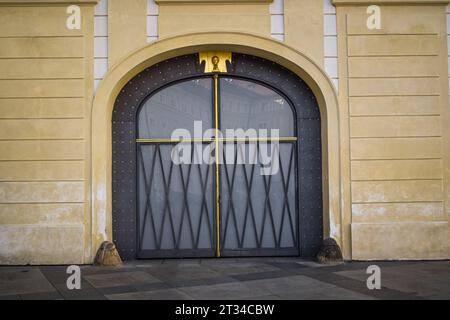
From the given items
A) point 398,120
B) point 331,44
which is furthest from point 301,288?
point 331,44

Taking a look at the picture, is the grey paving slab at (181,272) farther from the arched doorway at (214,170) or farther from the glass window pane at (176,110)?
the glass window pane at (176,110)

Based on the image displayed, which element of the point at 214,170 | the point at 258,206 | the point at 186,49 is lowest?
the point at 258,206

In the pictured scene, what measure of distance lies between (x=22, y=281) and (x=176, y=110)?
3.68 m

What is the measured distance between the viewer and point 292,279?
23.0ft

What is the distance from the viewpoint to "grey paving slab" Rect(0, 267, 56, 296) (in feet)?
21.4

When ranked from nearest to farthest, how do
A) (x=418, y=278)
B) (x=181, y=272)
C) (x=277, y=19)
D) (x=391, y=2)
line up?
(x=418, y=278) < (x=181, y=272) < (x=391, y=2) < (x=277, y=19)

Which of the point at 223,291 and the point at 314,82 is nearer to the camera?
the point at 223,291

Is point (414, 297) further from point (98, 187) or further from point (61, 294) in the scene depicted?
point (98, 187)

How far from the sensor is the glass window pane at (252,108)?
29.5ft

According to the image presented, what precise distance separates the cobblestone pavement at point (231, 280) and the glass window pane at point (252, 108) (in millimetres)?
2298

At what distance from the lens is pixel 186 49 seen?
8703mm

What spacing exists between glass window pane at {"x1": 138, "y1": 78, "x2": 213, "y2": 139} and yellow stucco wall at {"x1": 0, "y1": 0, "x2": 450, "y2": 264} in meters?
0.68

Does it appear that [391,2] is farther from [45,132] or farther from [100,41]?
[45,132]

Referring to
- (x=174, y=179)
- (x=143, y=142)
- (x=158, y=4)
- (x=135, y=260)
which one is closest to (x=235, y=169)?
(x=174, y=179)
